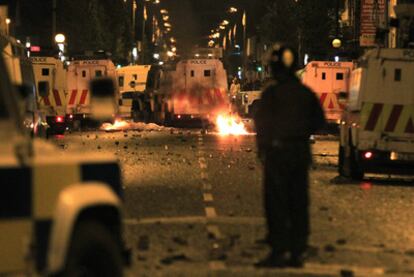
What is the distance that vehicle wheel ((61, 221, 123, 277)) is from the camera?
615 cm

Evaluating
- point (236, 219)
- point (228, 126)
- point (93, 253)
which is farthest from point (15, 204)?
point (228, 126)

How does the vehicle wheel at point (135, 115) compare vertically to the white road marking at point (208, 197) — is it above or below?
above

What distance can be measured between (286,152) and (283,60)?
86 cm

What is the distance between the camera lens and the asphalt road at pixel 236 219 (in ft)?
33.0

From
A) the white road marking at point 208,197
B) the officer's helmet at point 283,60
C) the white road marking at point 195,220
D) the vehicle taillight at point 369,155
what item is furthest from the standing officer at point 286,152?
the vehicle taillight at point 369,155

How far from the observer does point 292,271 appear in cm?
955

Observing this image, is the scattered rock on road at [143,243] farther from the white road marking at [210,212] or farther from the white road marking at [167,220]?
the white road marking at [210,212]

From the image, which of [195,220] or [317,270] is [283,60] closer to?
[317,270]

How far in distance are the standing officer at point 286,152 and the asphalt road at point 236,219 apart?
0.31 m

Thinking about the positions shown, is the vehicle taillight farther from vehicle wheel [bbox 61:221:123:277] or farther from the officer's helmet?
vehicle wheel [bbox 61:221:123:277]

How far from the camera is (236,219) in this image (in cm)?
1335

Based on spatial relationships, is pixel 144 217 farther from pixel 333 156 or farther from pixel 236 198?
pixel 333 156

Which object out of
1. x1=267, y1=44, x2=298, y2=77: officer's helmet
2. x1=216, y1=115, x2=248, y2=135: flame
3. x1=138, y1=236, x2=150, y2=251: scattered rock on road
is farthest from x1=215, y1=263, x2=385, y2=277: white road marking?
x1=216, y1=115, x2=248, y2=135: flame

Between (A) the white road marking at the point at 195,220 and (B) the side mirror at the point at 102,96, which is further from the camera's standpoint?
(A) the white road marking at the point at 195,220
